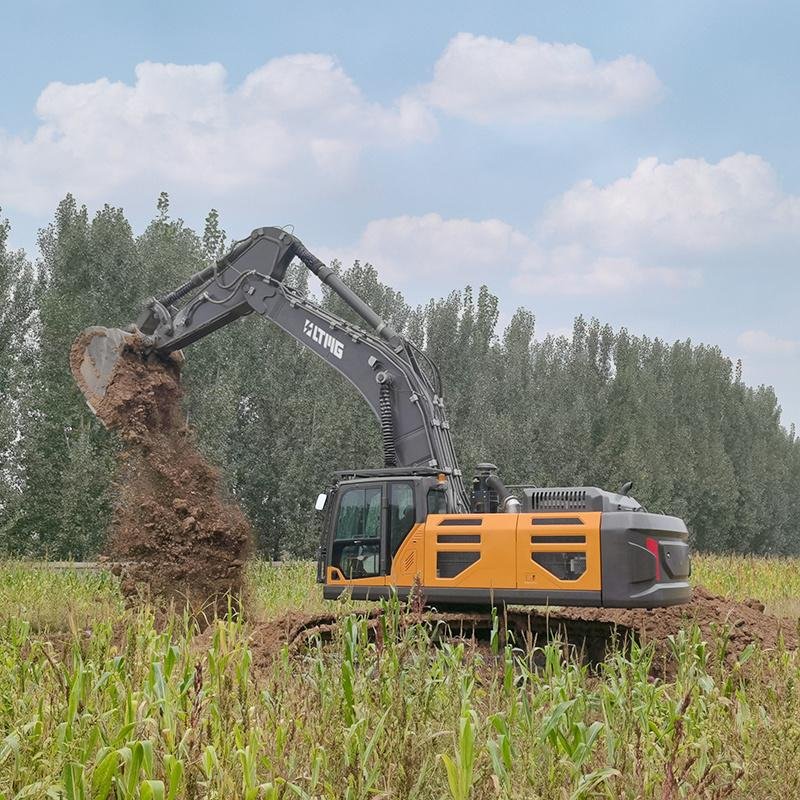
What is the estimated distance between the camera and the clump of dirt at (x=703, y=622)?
8.41 metres

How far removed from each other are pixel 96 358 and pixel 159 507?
195 centimetres

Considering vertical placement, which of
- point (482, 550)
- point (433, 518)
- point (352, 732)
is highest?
point (433, 518)

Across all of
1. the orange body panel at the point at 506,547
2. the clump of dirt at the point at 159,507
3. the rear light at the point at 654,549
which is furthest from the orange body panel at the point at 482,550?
the clump of dirt at the point at 159,507

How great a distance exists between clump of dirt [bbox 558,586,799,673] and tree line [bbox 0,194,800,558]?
6204mm

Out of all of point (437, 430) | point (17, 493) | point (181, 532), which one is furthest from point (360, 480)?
point (17, 493)

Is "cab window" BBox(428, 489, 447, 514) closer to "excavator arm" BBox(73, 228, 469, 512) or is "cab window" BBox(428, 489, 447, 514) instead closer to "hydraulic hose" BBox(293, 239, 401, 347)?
"excavator arm" BBox(73, 228, 469, 512)

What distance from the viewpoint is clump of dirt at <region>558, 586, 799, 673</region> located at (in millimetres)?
8414

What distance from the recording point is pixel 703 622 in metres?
9.48

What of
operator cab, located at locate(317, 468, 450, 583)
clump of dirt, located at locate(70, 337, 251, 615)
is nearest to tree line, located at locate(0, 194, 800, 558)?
clump of dirt, located at locate(70, 337, 251, 615)

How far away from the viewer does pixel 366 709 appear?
3812 millimetres

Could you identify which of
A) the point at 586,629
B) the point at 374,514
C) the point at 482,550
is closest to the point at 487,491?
the point at 374,514

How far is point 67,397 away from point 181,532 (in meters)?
13.5

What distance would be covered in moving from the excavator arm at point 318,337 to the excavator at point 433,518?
0.05 ft

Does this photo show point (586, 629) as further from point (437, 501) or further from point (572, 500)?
point (437, 501)
